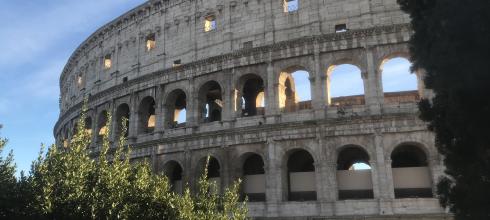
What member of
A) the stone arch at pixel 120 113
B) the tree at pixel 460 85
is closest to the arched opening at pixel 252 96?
the stone arch at pixel 120 113

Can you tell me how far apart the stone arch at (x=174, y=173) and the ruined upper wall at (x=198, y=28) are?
595 centimetres

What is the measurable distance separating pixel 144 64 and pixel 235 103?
778 centimetres

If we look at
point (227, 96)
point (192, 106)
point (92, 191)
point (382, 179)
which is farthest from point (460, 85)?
point (192, 106)

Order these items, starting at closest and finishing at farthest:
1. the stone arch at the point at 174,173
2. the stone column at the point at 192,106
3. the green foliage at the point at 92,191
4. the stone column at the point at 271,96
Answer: the green foliage at the point at 92,191 → the stone column at the point at 271,96 → the stone column at the point at 192,106 → the stone arch at the point at 174,173

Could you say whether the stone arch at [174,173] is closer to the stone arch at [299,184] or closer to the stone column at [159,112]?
the stone column at [159,112]

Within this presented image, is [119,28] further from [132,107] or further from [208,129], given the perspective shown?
[208,129]

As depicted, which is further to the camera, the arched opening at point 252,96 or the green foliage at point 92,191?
the arched opening at point 252,96

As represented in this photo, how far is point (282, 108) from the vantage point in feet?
74.8

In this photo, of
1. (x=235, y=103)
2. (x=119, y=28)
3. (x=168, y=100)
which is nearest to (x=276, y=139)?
(x=235, y=103)

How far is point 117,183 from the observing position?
1143 cm

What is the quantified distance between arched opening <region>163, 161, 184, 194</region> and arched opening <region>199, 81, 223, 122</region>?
126 inches

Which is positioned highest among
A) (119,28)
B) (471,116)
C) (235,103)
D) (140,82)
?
(119,28)

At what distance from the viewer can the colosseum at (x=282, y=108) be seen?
66.3 ft

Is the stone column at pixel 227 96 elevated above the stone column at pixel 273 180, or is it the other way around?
the stone column at pixel 227 96
